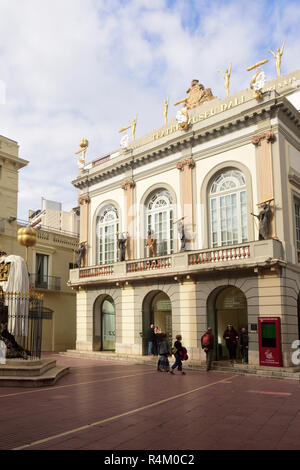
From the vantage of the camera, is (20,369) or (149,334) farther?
(149,334)

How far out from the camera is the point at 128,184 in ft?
82.7

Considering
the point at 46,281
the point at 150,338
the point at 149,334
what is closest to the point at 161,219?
the point at 149,334

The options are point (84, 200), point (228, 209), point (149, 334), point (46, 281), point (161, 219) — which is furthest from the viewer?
point (46, 281)

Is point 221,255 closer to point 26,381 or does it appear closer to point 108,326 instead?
point 108,326

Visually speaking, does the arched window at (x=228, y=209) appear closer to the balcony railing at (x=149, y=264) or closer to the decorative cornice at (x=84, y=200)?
the balcony railing at (x=149, y=264)

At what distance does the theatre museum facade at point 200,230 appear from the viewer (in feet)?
60.2

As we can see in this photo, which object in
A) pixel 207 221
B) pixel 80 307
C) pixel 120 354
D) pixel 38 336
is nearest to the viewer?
pixel 38 336

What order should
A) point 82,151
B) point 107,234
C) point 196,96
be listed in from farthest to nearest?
point 82,151
point 107,234
point 196,96

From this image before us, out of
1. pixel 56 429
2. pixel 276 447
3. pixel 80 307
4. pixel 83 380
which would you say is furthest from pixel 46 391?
pixel 80 307

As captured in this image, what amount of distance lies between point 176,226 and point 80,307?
8.30m

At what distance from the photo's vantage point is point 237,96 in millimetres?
21797

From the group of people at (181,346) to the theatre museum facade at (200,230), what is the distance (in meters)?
0.84

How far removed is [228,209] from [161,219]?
426cm

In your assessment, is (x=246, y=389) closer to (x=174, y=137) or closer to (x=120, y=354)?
(x=120, y=354)
